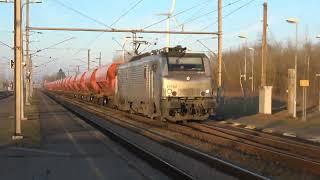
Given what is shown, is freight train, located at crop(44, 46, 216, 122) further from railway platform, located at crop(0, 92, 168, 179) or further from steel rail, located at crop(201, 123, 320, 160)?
railway platform, located at crop(0, 92, 168, 179)

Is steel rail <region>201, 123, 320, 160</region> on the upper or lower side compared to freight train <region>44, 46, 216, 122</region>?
lower

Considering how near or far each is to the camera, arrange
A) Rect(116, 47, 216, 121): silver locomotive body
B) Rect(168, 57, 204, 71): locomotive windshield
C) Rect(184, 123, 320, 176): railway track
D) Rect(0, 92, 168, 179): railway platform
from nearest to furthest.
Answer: Rect(0, 92, 168, 179): railway platform, Rect(184, 123, 320, 176): railway track, Rect(116, 47, 216, 121): silver locomotive body, Rect(168, 57, 204, 71): locomotive windshield

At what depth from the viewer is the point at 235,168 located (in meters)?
12.1

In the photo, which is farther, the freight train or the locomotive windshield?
the locomotive windshield

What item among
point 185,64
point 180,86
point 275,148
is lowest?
point 275,148

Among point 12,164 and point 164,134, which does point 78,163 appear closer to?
point 12,164

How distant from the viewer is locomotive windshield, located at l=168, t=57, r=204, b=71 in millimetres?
25750

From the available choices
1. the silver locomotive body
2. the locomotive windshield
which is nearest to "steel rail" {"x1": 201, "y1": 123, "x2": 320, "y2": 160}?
the silver locomotive body

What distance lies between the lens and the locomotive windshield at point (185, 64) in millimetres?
25750

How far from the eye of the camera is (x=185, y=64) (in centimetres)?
2602

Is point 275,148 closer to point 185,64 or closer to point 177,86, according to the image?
point 177,86

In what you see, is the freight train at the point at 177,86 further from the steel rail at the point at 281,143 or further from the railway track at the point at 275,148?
the steel rail at the point at 281,143

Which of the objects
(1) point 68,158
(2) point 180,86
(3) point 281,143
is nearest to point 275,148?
(3) point 281,143

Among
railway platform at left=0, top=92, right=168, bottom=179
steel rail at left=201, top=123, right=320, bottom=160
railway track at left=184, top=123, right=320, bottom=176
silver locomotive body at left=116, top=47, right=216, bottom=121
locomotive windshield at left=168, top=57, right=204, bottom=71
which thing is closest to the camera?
railway platform at left=0, top=92, right=168, bottom=179
